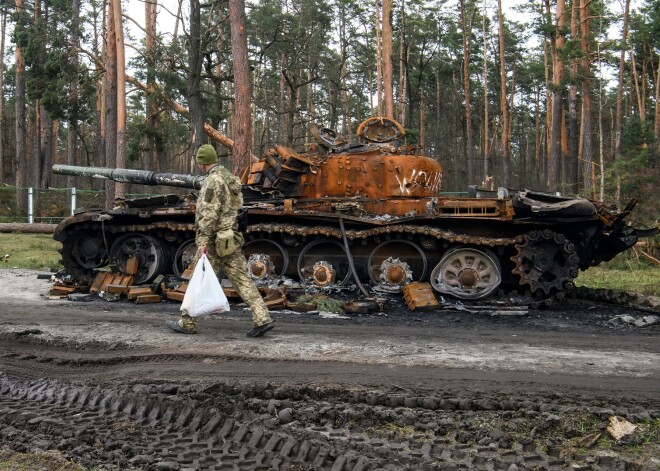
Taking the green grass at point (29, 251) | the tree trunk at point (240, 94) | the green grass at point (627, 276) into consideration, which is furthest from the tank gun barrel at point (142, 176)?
the green grass at point (627, 276)

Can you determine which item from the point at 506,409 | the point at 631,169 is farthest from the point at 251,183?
the point at 631,169

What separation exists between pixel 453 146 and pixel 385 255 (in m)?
41.7

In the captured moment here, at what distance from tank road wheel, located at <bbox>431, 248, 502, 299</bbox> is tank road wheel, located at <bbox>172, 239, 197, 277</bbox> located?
4.28 meters

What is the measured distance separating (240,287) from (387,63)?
681 inches

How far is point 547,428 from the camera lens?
Answer: 4.66 m

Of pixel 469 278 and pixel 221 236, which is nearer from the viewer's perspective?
pixel 221 236

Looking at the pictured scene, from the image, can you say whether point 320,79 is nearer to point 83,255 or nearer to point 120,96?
point 120,96

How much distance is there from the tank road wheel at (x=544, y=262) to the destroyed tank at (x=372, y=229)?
17 millimetres

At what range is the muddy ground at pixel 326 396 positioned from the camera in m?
4.20

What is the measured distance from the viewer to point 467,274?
11.3 m

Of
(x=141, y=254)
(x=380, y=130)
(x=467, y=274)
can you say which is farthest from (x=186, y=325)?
(x=380, y=130)

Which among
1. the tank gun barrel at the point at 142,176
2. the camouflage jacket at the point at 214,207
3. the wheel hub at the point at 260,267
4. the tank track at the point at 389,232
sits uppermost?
the tank gun barrel at the point at 142,176

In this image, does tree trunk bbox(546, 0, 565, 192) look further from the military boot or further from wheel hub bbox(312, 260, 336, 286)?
the military boot

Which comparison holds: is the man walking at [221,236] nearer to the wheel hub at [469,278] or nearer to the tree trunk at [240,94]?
the wheel hub at [469,278]
